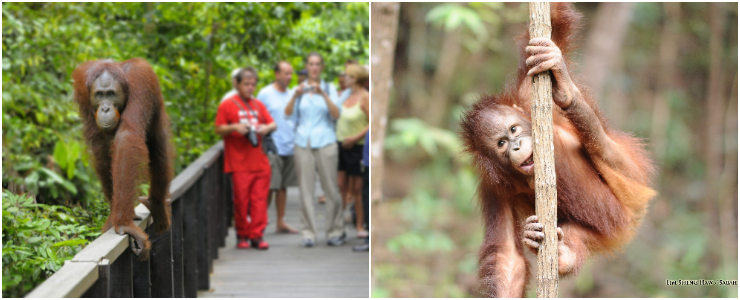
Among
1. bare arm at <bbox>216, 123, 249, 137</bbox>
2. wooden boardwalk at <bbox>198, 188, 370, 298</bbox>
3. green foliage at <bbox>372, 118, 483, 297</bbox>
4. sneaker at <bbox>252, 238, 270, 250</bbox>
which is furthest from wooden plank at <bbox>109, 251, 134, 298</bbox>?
sneaker at <bbox>252, 238, 270, 250</bbox>

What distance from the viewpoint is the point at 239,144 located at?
Answer: 16.8ft

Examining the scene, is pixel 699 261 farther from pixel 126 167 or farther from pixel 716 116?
pixel 126 167

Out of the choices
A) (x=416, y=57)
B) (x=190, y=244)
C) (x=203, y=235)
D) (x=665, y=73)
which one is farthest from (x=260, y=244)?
(x=665, y=73)

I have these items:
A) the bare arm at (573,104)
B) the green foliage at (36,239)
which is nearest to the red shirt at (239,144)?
the green foliage at (36,239)

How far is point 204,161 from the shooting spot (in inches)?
185

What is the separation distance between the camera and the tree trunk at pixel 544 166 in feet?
5.76

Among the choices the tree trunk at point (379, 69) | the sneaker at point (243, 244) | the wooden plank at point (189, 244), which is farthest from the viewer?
the sneaker at point (243, 244)

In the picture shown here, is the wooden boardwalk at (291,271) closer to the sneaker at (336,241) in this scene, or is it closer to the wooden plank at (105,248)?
the sneaker at (336,241)

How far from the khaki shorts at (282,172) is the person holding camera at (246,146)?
0.48 meters

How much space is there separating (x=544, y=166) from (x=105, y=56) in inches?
163

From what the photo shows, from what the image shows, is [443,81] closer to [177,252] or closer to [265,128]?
[265,128]

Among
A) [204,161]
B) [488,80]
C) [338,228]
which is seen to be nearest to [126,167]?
[204,161]

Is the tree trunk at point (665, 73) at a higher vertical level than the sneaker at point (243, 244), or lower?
higher

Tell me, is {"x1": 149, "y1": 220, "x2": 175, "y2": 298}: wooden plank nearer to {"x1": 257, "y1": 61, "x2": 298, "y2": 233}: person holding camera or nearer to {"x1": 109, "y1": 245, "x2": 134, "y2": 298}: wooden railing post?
{"x1": 109, "y1": 245, "x2": 134, "y2": 298}: wooden railing post
